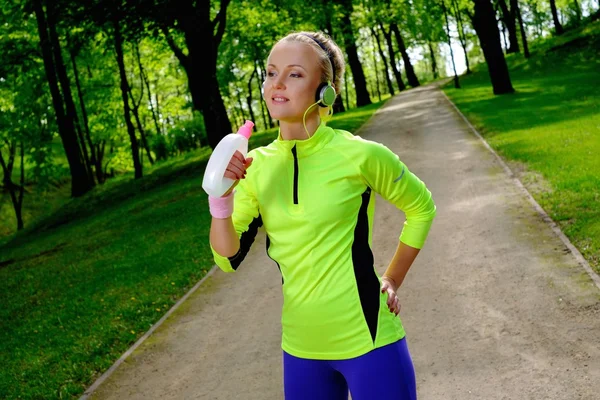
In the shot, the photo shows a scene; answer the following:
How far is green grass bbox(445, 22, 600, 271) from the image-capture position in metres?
11.2

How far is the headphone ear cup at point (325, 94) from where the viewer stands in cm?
285

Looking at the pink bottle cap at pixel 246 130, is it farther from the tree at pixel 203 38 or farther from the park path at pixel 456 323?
the tree at pixel 203 38

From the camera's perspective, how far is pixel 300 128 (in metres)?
2.91

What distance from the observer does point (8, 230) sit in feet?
153

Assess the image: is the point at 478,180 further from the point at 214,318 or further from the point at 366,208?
the point at 366,208

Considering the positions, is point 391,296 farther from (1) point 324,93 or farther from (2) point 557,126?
(2) point 557,126

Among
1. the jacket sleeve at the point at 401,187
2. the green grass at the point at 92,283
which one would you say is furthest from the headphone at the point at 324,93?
the green grass at the point at 92,283

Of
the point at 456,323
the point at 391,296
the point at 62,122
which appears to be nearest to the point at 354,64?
the point at 62,122

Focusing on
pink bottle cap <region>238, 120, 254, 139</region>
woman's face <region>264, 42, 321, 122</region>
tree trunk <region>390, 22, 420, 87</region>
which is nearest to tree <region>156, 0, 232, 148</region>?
woman's face <region>264, 42, 321, 122</region>

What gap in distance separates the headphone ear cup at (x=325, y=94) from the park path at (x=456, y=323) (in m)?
3.84

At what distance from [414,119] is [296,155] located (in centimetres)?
2656

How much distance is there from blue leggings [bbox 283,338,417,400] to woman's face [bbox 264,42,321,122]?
1019 mm

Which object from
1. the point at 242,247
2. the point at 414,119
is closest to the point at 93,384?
the point at 242,247

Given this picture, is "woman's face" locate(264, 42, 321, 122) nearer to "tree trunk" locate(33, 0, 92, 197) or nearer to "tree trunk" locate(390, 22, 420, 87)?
"tree trunk" locate(33, 0, 92, 197)
